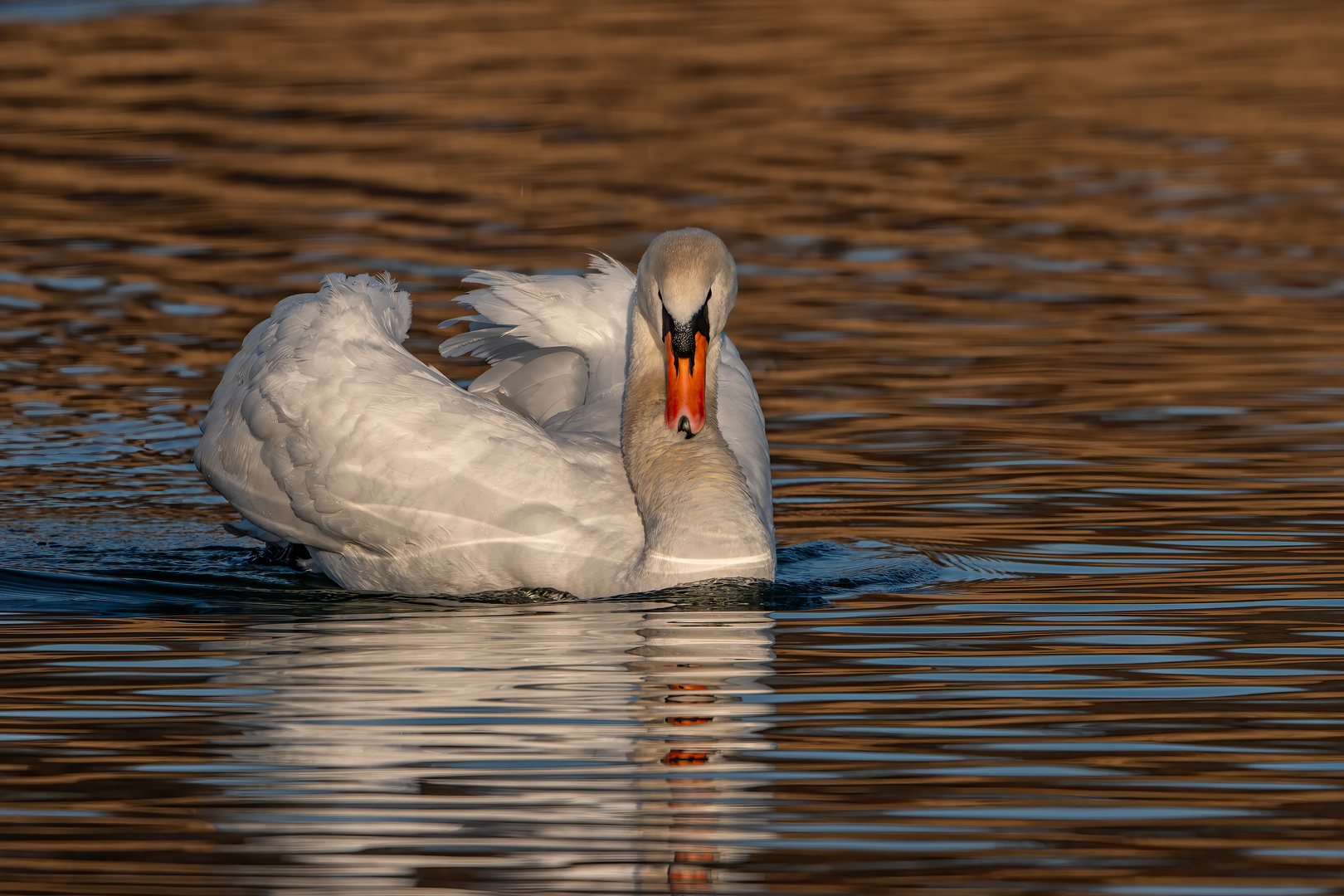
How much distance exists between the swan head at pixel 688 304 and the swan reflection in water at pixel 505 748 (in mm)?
808

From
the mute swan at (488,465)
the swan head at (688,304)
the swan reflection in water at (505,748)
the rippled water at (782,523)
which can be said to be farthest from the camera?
the mute swan at (488,465)

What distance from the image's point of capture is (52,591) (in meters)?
10.0

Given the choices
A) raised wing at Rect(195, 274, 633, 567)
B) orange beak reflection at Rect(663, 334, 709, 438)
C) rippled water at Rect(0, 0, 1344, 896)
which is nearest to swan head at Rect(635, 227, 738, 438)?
orange beak reflection at Rect(663, 334, 709, 438)

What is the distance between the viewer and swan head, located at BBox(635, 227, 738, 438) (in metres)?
9.41

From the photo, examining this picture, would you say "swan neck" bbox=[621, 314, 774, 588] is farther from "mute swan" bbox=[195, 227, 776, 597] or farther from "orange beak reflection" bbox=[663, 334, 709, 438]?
"orange beak reflection" bbox=[663, 334, 709, 438]

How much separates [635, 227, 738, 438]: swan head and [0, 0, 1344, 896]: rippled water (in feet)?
→ 2.55

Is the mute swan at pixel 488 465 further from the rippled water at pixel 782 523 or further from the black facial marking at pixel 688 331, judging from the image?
the rippled water at pixel 782 523

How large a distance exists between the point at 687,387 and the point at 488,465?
2.80ft

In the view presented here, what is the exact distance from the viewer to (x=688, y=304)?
9.45m

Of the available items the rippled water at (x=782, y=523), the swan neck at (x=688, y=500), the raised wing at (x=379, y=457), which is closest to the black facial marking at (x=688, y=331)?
the swan neck at (x=688, y=500)

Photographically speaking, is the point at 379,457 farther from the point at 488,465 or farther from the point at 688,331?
the point at 688,331

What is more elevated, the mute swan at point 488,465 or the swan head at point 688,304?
the swan head at point 688,304

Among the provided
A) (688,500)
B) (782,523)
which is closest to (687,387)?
(688,500)

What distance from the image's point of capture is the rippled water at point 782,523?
6586 mm
